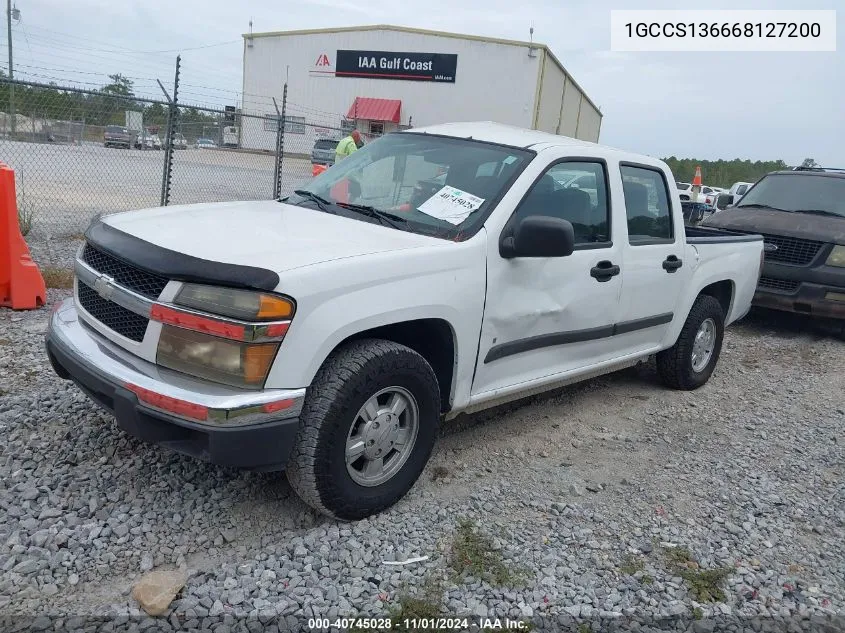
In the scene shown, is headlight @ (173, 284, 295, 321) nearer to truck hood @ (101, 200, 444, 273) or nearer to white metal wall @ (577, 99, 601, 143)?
truck hood @ (101, 200, 444, 273)

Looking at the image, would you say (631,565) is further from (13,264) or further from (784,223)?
(784,223)

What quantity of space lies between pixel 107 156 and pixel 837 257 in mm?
9854

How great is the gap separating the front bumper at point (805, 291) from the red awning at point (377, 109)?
30.4 metres

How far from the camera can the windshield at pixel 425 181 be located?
3.55 meters

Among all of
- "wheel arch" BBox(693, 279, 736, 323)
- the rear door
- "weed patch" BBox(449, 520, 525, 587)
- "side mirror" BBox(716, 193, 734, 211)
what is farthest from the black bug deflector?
"side mirror" BBox(716, 193, 734, 211)

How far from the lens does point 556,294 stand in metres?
3.80

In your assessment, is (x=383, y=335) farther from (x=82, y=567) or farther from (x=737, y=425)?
(x=737, y=425)

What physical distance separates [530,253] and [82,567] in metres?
2.28

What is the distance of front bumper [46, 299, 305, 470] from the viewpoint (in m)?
2.63

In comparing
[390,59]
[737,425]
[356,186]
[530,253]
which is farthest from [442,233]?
[390,59]

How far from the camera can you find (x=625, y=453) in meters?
4.27

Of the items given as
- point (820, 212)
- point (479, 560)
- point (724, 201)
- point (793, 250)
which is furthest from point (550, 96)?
point (479, 560)

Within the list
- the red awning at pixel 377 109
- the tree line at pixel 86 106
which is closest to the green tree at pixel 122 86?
the tree line at pixel 86 106

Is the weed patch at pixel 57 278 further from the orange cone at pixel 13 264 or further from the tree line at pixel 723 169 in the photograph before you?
the tree line at pixel 723 169
